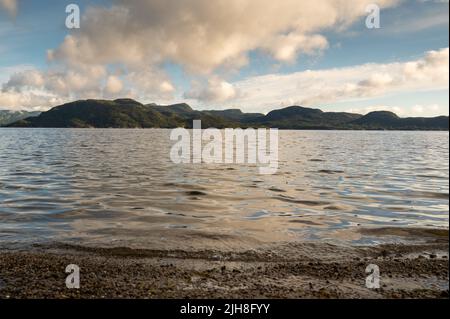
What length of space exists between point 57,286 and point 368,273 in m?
9.21

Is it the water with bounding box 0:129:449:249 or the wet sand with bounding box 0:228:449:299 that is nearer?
the wet sand with bounding box 0:228:449:299

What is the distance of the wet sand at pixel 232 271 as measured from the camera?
1024cm

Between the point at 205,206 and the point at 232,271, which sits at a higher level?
the point at 205,206

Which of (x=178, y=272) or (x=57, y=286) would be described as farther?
(x=178, y=272)

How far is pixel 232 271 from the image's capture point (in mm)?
12234

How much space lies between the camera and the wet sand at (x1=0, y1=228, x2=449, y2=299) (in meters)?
10.2

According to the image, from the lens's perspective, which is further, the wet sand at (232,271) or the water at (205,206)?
the water at (205,206)

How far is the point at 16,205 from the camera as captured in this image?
22.0 m

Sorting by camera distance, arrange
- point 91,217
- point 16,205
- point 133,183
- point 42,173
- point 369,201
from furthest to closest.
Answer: point 42,173 → point 133,183 → point 369,201 → point 16,205 → point 91,217

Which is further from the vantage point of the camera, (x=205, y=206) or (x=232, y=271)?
(x=205, y=206)
